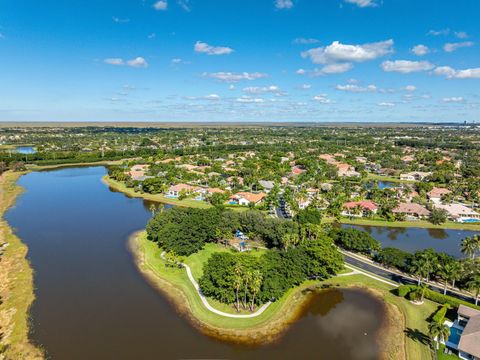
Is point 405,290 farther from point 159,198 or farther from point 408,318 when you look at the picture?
point 159,198

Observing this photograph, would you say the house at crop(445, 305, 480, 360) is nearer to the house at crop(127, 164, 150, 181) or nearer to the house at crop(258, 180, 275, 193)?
the house at crop(258, 180, 275, 193)

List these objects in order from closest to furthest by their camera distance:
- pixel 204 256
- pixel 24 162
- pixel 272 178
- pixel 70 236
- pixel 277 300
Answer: pixel 277 300 → pixel 204 256 → pixel 70 236 → pixel 272 178 → pixel 24 162

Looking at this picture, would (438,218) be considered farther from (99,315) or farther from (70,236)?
(70,236)

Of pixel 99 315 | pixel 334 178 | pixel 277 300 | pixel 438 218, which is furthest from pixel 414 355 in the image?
pixel 334 178

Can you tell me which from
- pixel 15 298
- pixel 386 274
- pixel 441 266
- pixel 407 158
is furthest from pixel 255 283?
pixel 407 158

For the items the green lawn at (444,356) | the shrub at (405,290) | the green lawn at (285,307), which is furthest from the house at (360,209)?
the green lawn at (444,356)
